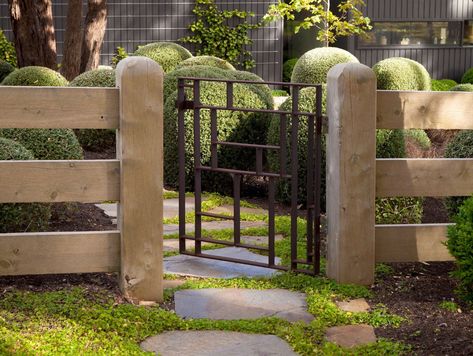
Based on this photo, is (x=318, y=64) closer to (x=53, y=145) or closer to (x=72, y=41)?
(x=72, y=41)

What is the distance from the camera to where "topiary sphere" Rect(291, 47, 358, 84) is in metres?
14.2

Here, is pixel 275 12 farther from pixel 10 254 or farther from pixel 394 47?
pixel 10 254

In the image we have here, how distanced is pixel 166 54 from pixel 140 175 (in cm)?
1066

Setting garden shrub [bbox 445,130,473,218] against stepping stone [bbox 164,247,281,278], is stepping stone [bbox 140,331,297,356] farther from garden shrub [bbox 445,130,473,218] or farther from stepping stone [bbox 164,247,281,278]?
garden shrub [bbox 445,130,473,218]

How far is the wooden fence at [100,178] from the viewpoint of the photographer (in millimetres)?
4832

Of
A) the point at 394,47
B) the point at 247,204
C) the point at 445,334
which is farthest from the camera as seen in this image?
the point at 394,47

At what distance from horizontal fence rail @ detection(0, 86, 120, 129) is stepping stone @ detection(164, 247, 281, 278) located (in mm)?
1307

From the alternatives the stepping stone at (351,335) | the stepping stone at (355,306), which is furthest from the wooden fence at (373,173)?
the stepping stone at (351,335)

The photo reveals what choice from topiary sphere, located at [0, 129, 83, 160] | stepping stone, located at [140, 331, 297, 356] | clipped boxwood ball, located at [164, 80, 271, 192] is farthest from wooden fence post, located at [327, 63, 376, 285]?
clipped boxwood ball, located at [164, 80, 271, 192]

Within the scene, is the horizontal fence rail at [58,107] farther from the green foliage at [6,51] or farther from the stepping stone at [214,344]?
the green foliage at [6,51]

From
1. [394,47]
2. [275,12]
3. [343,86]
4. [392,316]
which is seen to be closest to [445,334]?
[392,316]

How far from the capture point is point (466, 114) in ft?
17.8

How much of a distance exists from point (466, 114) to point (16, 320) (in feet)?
9.89

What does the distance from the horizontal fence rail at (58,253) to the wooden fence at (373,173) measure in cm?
138
